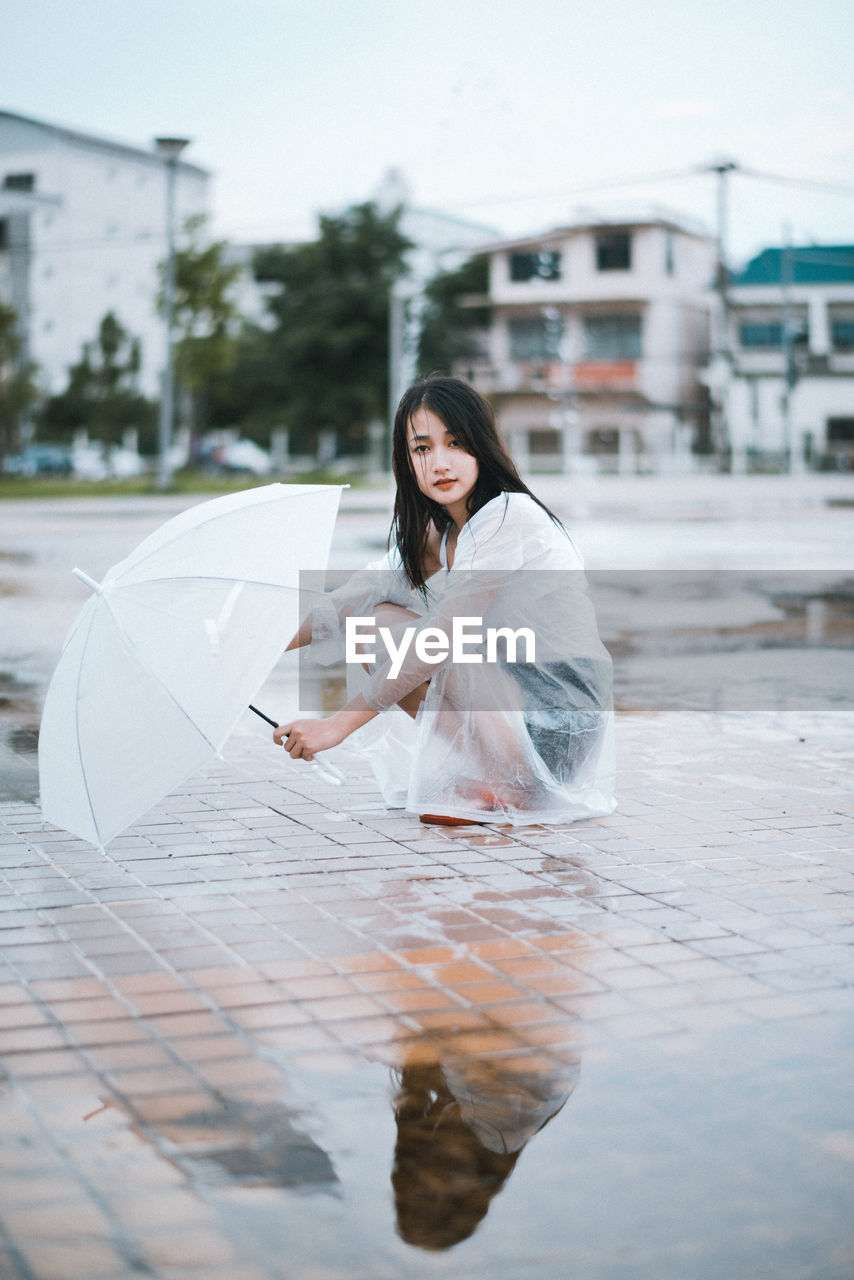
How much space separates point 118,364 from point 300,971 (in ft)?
157

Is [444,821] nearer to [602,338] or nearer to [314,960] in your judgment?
[314,960]

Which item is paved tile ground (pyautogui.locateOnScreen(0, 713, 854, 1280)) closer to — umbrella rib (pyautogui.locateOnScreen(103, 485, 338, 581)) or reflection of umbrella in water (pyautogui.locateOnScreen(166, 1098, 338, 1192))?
reflection of umbrella in water (pyautogui.locateOnScreen(166, 1098, 338, 1192))

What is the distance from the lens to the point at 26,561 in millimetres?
15812

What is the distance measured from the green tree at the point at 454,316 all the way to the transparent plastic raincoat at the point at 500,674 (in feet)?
166

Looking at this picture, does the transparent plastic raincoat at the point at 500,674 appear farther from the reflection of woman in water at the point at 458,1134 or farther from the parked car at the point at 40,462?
the parked car at the point at 40,462

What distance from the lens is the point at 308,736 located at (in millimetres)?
4250

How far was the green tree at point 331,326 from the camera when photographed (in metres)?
52.7

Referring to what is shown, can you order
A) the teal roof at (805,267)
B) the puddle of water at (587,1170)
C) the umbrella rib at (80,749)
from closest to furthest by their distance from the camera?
the puddle of water at (587,1170), the umbrella rib at (80,749), the teal roof at (805,267)

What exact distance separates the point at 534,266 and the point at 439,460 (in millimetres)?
52245

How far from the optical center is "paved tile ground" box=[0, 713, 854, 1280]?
8.67 feet

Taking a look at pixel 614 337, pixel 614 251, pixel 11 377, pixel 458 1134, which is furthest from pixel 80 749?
pixel 614 337

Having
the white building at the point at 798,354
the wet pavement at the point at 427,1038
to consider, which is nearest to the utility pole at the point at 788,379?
the white building at the point at 798,354

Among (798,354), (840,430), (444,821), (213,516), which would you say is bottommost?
(444,821)

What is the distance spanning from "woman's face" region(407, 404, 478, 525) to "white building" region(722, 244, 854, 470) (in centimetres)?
4983
